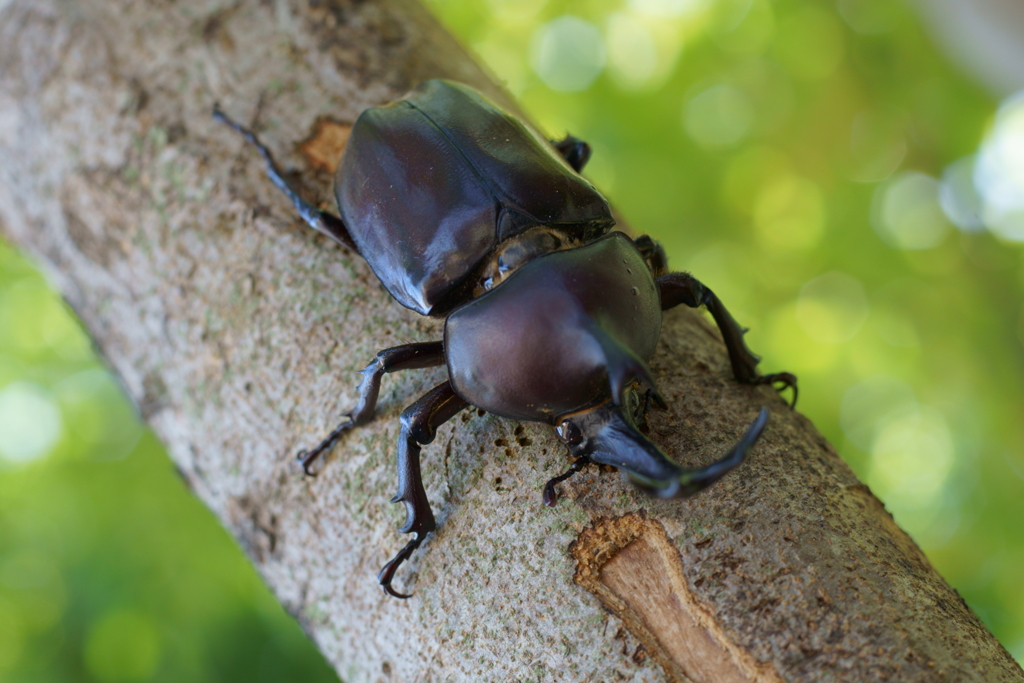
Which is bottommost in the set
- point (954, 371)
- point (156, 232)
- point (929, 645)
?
point (156, 232)

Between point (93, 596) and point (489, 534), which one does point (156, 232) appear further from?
point (93, 596)

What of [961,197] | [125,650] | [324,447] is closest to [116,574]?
[125,650]

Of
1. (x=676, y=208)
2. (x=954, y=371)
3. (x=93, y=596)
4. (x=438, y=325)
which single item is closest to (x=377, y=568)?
(x=438, y=325)

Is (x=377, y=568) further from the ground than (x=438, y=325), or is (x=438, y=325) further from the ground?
(x=438, y=325)

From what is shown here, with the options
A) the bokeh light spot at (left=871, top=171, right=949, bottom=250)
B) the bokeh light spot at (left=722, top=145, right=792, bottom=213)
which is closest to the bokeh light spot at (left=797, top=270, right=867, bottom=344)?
the bokeh light spot at (left=871, top=171, right=949, bottom=250)

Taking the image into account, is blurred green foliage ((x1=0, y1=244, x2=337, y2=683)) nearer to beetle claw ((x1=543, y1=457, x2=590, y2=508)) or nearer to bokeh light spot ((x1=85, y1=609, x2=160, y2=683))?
bokeh light spot ((x1=85, y1=609, x2=160, y2=683))

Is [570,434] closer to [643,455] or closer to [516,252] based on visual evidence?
[643,455]

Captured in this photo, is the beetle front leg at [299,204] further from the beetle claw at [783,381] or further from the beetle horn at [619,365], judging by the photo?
the beetle claw at [783,381]
